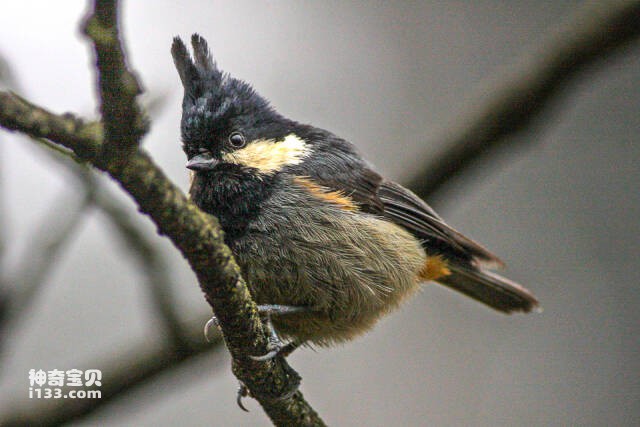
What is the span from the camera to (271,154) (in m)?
3.52

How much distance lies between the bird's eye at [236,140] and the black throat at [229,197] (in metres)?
0.13

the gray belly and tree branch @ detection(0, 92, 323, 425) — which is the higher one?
the gray belly

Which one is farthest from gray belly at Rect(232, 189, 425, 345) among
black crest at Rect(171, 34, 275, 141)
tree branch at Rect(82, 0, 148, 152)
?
tree branch at Rect(82, 0, 148, 152)

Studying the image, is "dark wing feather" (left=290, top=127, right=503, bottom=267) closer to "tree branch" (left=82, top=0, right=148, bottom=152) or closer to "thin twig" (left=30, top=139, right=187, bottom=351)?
"thin twig" (left=30, top=139, right=187, bottom=351)

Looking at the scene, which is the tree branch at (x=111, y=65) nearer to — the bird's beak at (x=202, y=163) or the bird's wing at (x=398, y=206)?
the bird's beak at (x=202, y=163)

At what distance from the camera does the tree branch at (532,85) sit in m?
4.00

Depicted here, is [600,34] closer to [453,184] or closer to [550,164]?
[453,184]

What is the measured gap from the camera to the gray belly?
10.5 ft

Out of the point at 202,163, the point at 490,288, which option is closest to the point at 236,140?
the point at 202,163

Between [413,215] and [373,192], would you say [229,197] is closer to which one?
[373,192]

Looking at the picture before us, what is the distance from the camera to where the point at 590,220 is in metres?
7.44

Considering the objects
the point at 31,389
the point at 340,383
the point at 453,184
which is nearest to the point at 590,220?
the point at 340,383

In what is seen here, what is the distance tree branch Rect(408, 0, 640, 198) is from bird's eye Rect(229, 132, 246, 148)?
136 centimetres

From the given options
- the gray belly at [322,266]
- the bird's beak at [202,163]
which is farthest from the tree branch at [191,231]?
the bird's beak at [202,163]
